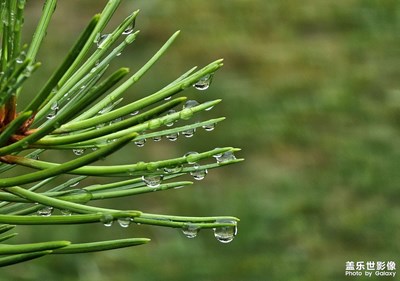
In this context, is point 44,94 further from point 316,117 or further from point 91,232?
point 316,117

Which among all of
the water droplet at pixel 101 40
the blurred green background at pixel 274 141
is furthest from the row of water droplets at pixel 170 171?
the blurred green background at pixel 274 141

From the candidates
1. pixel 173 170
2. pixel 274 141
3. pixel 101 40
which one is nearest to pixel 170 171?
pixel 173 170

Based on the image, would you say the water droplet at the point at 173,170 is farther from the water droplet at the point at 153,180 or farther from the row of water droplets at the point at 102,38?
the row of water droplets at the point at 102,38

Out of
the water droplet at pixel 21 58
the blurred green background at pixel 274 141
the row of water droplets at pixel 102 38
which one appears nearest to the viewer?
the water droplet at pixel 21 58

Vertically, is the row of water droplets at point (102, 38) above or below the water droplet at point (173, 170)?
above

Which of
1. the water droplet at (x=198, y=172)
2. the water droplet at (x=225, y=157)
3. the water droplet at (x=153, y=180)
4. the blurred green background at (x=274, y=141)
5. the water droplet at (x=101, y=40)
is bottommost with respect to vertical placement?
the water droplet at (x=153, y=180)

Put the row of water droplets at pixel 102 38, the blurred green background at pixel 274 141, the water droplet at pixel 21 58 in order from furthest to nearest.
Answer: the blurred green background at pixel 274 141
the row of water droplets at pixel 102 38
the water droplet at pixel 21 58

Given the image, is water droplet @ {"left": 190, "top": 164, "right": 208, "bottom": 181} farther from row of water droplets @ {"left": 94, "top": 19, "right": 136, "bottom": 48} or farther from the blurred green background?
the blurred green background

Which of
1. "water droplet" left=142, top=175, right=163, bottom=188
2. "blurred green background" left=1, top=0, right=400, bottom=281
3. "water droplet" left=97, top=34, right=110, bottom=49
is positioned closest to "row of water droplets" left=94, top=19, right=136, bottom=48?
"water droplet" left=97, top=34, right=110, bottom=49
